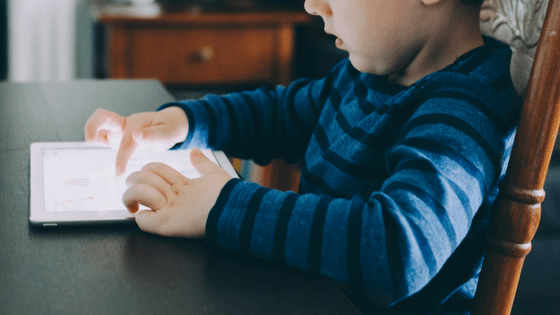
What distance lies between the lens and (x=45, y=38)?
218 centimetres

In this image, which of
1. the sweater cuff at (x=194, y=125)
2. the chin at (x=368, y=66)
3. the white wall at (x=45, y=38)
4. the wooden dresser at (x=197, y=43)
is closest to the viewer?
the chin at (x=368, y=66)

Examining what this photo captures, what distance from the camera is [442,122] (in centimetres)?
44

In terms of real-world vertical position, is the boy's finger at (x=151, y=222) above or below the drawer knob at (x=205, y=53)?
above

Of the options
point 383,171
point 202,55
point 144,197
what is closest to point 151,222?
point 144,197

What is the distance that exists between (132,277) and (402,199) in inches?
7.7

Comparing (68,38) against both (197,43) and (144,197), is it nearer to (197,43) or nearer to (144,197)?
(197,43)

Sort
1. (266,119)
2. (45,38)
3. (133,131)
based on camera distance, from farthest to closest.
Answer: (45,38) → (266,119) → (133,131)

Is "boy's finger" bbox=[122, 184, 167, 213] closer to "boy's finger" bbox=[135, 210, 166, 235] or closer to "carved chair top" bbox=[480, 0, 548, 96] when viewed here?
"boy's finger" bbox=[135, 210, 166, 235]

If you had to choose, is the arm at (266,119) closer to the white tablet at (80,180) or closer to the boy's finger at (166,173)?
the white tablet at (80,180)

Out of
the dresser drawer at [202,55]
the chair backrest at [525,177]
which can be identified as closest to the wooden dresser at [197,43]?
the dresser drawer at [202,55]

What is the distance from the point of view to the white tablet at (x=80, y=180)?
44cm

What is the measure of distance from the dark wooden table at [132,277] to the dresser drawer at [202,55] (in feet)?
4.50

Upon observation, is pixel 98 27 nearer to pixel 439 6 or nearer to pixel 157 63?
pixel 157 63

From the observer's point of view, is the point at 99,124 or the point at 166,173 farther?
the point at 99,124
